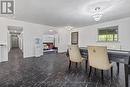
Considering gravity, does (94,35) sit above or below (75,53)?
above

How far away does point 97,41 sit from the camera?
7570 mm

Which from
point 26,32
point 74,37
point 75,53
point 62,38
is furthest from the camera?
point 74,37

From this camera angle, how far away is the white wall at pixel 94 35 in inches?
224

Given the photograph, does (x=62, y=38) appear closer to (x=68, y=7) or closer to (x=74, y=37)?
(x=74, y=37)

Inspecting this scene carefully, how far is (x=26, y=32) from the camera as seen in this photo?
6664 millimetres

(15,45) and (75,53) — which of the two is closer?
(75,53)

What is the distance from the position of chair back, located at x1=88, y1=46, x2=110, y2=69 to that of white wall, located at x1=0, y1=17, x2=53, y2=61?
14.7ft

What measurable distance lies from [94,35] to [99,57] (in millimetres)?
5187

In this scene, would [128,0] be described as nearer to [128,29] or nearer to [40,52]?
[128,29]

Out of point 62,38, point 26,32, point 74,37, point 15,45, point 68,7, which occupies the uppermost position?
point 68,7

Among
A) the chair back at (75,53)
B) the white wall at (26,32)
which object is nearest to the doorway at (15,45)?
the white wall at (26,32)

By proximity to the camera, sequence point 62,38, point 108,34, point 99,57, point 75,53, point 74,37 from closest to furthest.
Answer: point 99,57, point 75,53, point 108,34, point 62,38, point 74,37

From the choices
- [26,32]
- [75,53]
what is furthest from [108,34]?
[26,32]

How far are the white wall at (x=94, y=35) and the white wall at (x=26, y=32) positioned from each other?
2535 mm
